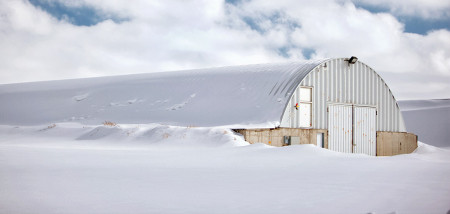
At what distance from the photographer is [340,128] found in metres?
20.5

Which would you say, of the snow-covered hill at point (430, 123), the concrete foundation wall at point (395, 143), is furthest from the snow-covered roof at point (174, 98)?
the snow-covered hill at point (430, 123)

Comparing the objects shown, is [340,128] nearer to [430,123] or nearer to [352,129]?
[352,129]

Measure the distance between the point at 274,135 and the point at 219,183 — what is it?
34.2 feet

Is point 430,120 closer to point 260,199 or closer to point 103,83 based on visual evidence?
point 103,83

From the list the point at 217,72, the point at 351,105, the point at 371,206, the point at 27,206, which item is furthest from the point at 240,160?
the point at 217,72

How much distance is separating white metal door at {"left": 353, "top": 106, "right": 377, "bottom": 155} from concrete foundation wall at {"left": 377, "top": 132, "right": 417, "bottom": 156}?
18.5 inches

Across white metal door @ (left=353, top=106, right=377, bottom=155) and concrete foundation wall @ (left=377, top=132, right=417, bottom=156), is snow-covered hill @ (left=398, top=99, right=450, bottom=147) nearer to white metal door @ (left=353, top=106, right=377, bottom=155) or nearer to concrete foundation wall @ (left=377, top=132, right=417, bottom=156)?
concrete foundation wall @ (left=377, top=132, right=417, bottom=156)

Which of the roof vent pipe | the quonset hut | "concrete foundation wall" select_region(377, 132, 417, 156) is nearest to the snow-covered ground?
the quonset hut

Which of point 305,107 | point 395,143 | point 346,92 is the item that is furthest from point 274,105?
point 395,143

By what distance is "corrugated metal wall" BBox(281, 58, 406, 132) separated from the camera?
19734 millimetres

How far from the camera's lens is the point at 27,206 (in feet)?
18.9

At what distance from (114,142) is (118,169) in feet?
27.8

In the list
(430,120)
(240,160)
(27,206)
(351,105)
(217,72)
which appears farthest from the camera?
(430,120)

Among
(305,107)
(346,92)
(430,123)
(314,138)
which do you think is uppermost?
(346,92)
